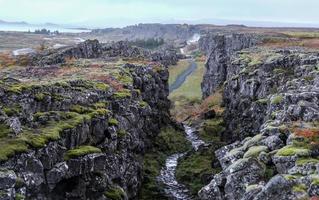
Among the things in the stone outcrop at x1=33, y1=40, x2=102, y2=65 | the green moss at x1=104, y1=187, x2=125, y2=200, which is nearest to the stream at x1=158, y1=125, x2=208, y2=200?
the green moss at x1=104, y1=187, x2=125, y2=200

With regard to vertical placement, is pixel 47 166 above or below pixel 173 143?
above

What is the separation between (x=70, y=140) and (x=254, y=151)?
682 inches

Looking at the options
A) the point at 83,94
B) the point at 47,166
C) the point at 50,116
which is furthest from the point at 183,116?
the point at 47,166

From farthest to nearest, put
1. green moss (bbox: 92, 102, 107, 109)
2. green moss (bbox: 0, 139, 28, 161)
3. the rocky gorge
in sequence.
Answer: green moss (bbox: 92, 102, 107, 109) < the rocky gorge < green moss (bbox: 0, 139, 28, 161)

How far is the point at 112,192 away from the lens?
2007 inches

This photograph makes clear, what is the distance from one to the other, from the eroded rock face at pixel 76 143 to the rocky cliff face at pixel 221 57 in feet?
251

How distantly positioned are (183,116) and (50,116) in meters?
83.7

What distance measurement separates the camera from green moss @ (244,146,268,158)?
148 feet

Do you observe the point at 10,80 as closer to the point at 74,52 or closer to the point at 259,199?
the point at 259,199

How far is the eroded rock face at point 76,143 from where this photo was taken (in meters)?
41.3

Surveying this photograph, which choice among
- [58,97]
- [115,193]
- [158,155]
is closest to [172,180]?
[158,155]

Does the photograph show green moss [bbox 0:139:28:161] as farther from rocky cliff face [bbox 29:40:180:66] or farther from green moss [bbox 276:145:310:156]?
rocky cliff face [bbox 29:40:180:66]

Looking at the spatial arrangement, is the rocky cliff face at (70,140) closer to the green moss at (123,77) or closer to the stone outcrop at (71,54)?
the green moss at (123,77)

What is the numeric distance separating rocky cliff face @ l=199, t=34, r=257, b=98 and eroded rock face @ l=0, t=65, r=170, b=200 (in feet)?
251
